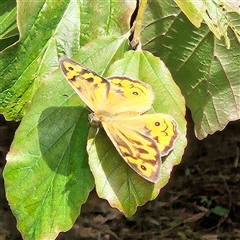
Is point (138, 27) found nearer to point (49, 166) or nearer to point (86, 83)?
point (86, 83)

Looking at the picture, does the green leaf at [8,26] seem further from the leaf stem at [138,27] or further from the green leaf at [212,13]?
the green leaf at [212,13]

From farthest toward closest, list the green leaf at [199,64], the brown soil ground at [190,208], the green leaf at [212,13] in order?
the brown soil ground at [190,208], the green leaf at [199,64], the green leaf at [212,13]

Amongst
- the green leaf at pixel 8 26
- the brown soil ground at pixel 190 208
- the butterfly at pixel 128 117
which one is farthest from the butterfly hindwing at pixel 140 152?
the brown soil ground at pixel 190 208

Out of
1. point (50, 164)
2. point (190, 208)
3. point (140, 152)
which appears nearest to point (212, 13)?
point (140, 152)

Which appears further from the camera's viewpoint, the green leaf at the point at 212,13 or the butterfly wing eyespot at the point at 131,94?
the butterfly wing eyespot at the point at 131,94

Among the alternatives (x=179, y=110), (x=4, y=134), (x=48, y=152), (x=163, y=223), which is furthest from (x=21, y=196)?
(x=163, y=223)

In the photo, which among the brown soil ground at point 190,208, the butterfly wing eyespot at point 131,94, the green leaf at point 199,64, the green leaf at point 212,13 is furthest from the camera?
the brown soil ground at point 190,208

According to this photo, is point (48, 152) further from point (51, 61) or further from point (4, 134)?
point (4, 134)
